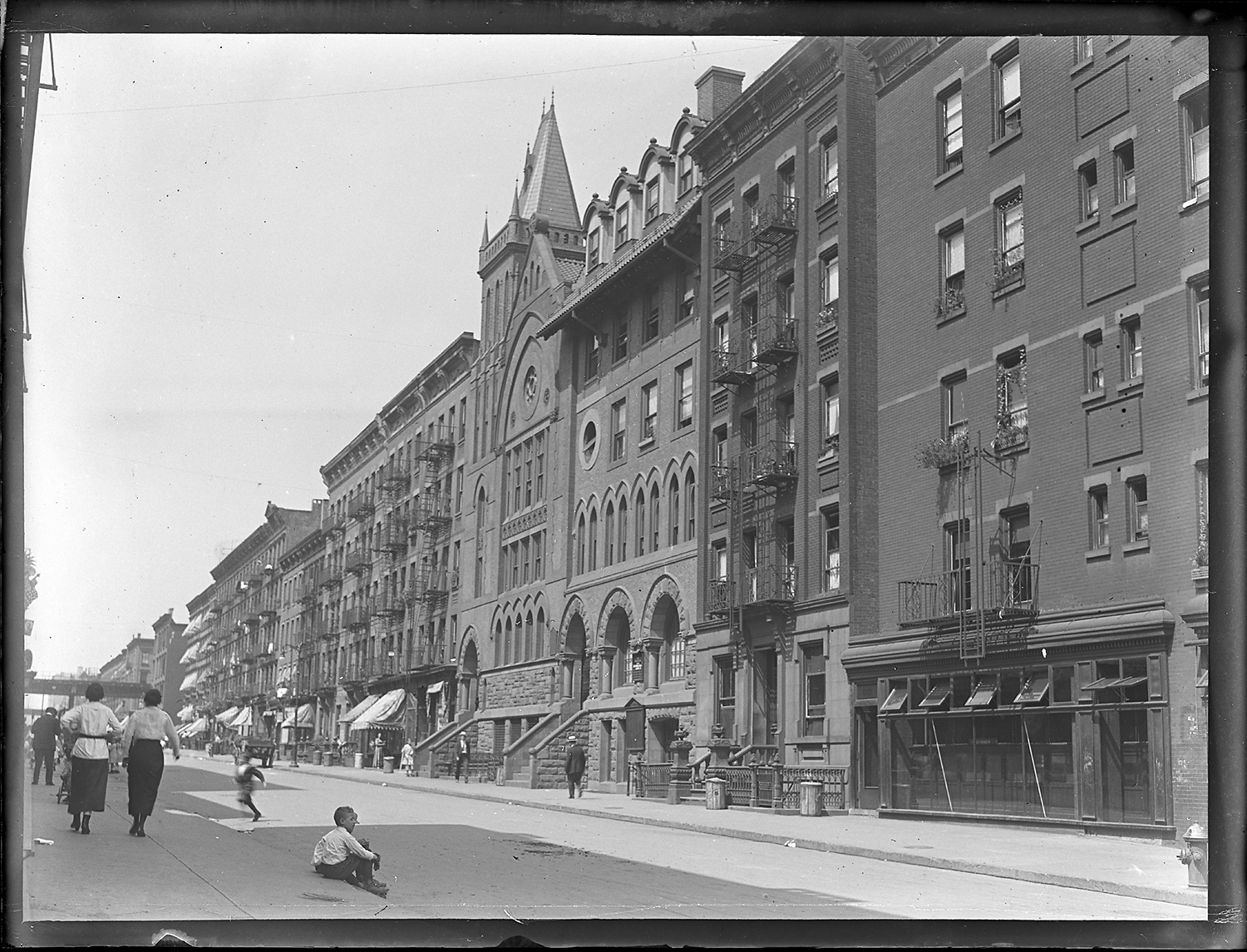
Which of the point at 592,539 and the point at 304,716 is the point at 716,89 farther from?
the point at 304,716

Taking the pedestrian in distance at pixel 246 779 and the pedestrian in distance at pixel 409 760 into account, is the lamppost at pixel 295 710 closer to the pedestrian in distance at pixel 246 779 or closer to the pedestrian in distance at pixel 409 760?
the pedestrian in distance at pixel 409 760

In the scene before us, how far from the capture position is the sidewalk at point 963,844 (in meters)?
16.0

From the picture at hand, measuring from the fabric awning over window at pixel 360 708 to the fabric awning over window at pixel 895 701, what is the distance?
43.3 meters

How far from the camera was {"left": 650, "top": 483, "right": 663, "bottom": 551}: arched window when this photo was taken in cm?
4244

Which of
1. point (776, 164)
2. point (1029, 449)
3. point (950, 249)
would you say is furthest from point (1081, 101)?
point (776, 164)

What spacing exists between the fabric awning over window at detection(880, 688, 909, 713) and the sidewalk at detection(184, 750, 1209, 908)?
235 cm

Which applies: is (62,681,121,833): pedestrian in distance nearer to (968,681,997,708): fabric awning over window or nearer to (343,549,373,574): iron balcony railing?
(968,681,997,708): fabric awning over window

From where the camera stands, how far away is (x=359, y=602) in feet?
246

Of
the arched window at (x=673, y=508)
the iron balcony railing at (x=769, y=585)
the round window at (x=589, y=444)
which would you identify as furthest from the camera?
the round window at (x=589, y=444)

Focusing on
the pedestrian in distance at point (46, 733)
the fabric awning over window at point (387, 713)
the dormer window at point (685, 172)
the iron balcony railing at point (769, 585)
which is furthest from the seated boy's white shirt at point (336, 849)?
the fabric awning over window at point (387, 713)

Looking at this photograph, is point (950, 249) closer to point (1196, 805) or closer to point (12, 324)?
point (1196, 805)

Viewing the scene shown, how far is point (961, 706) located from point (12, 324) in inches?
852

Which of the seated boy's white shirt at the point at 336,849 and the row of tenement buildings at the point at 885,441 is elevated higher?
the row of tenement buildings at the point at 885,441

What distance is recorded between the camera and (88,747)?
14.8 metres
